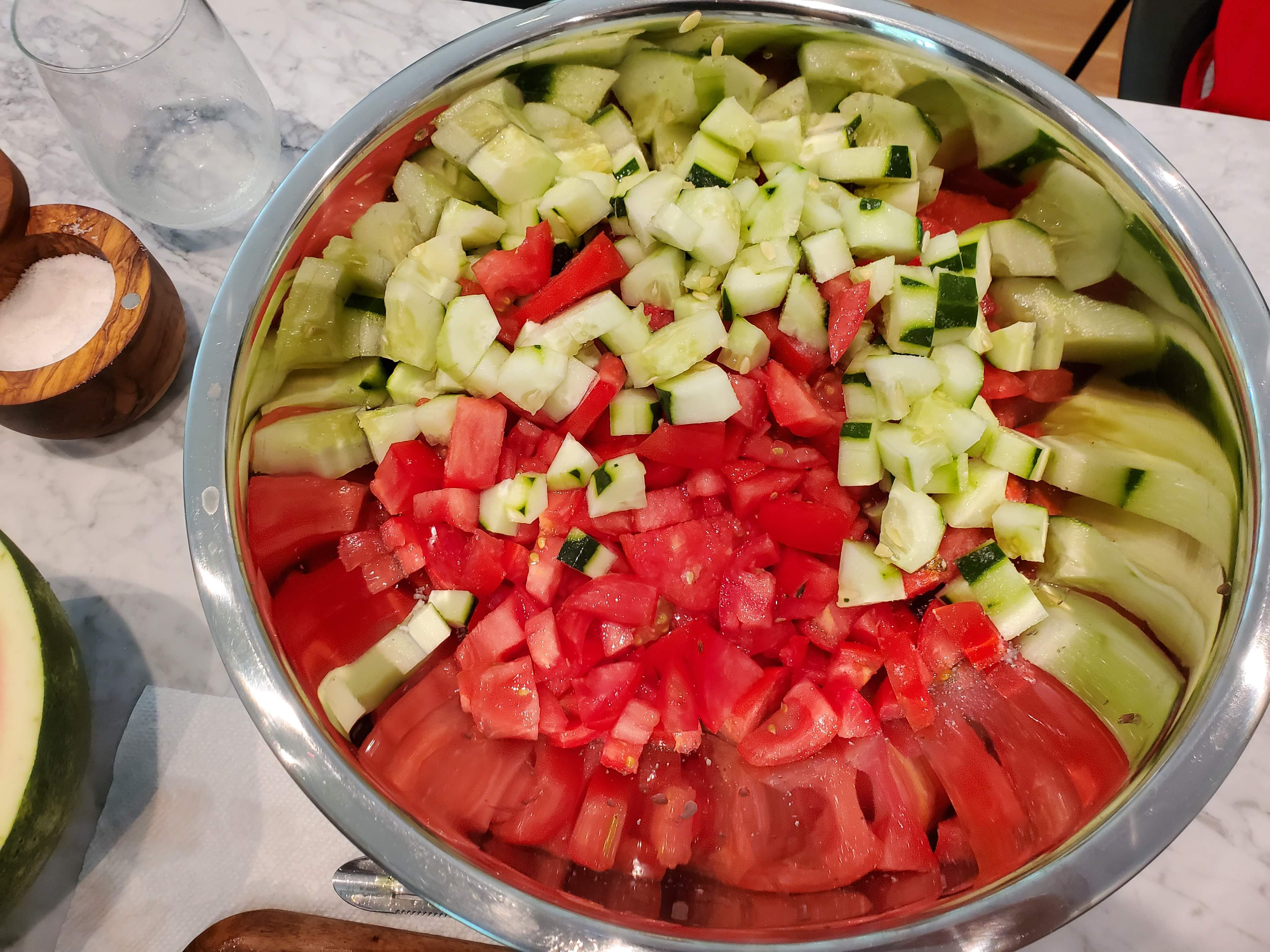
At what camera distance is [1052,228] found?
3.56ft

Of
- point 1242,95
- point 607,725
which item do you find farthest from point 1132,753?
point 1242,95

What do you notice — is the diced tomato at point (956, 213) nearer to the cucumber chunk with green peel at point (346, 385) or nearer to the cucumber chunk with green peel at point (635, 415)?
the cucumber chunk with green peel at point (635, 415)

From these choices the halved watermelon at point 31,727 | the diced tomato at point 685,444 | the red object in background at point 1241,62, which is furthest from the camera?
the red object in background at point 1241,62

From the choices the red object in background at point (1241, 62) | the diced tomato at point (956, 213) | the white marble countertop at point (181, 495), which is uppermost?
the red object in background at point (1241, 62)

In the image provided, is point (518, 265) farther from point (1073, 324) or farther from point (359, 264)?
point (1073, 324)

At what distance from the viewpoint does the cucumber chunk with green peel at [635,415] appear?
1044 millimetres

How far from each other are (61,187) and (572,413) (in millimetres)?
1149

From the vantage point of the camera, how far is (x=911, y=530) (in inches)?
39.7

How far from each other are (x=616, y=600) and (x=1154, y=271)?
0.79m

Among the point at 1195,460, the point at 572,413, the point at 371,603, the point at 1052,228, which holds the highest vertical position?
the point at 1052,228

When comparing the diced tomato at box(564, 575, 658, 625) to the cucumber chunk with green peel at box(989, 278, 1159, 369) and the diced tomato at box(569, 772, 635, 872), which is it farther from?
the cucumber chunk with green peel at box(989, 278, 1159, 369)

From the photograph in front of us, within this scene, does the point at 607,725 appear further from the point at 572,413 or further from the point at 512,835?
the point at 572,413

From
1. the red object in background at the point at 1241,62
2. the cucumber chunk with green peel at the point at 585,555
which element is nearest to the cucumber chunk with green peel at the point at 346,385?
the cucumber chunk with green peel at the point at 585,555

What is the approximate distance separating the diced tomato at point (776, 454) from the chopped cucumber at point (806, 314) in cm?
14
